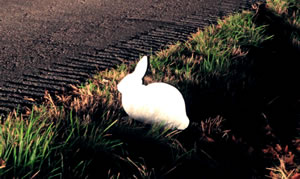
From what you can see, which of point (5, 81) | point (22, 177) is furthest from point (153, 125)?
point (5, 81)

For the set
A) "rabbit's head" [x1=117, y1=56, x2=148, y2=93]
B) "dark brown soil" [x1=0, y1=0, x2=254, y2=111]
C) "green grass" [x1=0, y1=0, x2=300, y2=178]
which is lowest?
"green grass" [x1=0, y1=0, x2=300, y2=178]

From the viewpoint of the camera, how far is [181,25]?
156 inches

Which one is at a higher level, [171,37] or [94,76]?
[171,37]

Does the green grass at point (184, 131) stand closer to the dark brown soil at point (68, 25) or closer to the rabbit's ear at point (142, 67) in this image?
the rabbit's ear at point (142, 67)

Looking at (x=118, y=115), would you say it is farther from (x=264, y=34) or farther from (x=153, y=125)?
(x=264, y=34)

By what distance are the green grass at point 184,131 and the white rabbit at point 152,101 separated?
6 cm

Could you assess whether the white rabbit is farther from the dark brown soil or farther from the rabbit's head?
the dark brown soil

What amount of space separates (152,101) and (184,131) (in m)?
0.31

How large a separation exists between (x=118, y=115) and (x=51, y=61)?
1.26m

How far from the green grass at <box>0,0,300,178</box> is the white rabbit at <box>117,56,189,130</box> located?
0.06 metres

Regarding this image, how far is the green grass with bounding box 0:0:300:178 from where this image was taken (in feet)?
5.53

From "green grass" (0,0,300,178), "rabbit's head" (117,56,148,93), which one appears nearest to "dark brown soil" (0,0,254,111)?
"green grass" (0,0,300,178)

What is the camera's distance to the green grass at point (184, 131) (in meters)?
Answer: 1.69

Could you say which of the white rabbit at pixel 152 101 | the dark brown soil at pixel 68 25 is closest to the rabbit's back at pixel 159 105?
the white rabbit at pixel 152 101
